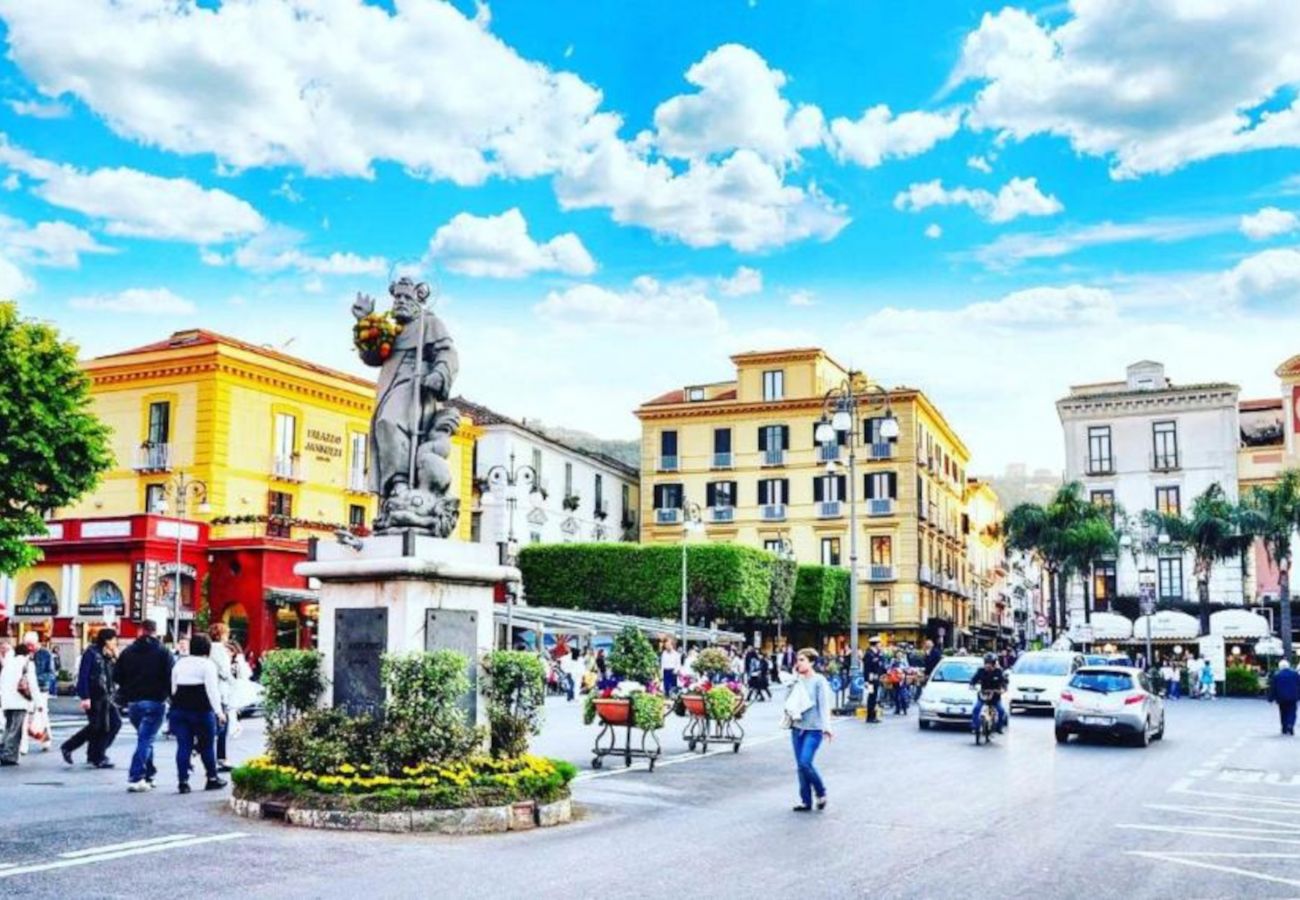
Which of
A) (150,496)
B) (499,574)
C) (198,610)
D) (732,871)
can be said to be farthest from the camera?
(150,496)

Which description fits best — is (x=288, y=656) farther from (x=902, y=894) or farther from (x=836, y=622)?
(x=836, y=622)

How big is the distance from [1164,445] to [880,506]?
14.2 m

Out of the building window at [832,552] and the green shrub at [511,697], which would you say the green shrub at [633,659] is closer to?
the green shrub at [511,697]

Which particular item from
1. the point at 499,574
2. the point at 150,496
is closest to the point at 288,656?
the point at 499,574

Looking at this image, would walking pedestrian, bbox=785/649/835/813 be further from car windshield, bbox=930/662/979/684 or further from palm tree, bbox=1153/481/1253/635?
palm tree, bbox=1153/481/1253/635

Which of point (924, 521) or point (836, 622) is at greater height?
point (924, 521)

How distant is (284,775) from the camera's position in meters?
11.6

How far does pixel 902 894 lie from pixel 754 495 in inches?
2377

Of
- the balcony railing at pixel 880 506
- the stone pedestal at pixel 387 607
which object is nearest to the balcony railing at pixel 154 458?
the stone pedestal at pixel 387 607

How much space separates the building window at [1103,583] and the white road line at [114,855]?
197 ft

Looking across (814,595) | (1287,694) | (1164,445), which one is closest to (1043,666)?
(1287,694)

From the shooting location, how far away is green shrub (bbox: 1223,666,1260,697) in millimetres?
47312

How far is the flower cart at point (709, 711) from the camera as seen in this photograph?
19844mm

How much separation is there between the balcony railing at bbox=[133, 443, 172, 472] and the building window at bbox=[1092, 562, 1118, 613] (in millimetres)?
44255
